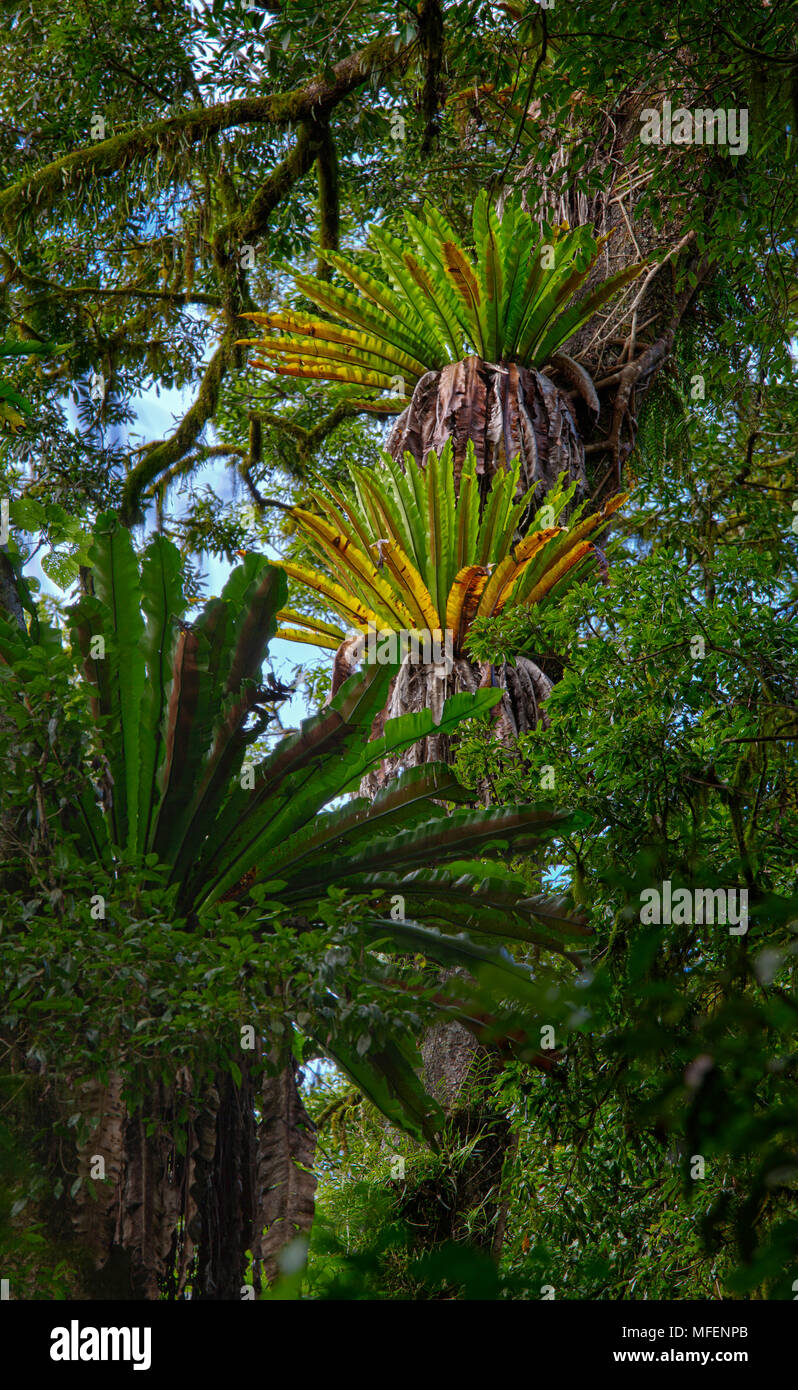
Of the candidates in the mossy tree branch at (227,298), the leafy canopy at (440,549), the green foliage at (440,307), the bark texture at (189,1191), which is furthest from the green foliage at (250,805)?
the mossy tree branch at (227,298)

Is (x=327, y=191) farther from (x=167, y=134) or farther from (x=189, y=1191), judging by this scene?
(x=189, y=1191)

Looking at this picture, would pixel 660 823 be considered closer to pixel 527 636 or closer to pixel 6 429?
pixel 527 636

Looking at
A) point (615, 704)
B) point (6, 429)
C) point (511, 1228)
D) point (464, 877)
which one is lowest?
point (511, 1228)

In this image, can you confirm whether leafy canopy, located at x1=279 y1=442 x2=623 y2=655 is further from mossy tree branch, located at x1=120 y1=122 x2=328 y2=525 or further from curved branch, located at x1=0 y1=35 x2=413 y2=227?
curved branch, located at x1=0 y1=35 x2=413 y2=227

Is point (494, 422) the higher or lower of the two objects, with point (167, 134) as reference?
lower

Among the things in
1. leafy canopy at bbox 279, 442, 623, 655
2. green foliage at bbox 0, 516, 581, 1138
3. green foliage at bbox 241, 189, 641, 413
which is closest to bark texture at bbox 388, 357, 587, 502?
green foliage at bbox 241, 189, 641, 413

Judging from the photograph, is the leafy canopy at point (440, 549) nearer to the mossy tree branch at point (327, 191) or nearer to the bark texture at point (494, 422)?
the bark texture at point (494, 422)

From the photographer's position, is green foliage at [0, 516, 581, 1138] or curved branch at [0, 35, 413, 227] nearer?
green foliage at [0, 516, 581, 1138]

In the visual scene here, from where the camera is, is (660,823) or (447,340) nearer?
(660,823)

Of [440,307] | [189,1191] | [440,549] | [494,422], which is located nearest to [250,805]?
[189,1191]

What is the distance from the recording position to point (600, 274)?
8805 millimetres

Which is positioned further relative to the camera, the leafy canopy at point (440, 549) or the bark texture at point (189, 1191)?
the leafy canopy at point (440, 549)

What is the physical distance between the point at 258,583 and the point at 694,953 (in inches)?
86.7
